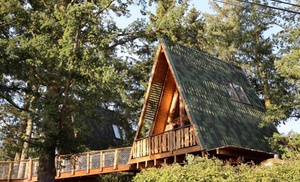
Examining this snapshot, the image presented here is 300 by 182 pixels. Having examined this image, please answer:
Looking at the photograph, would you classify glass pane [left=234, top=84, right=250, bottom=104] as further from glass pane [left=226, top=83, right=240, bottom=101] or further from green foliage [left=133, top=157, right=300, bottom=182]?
green foliage [left=133, top=157, right=300, bottom=182]

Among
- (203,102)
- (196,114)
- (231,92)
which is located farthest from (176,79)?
(231,92)

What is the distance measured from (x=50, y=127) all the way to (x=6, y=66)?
2.52m

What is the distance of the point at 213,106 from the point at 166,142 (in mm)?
2741

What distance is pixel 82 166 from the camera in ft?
65.9

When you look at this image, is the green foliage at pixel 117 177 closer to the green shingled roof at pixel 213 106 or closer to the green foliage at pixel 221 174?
the green shingled roof at pixel 213 106

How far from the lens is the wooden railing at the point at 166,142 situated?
14426 mm

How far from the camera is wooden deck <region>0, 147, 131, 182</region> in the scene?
19078 millimetres

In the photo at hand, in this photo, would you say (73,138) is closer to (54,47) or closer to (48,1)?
(54,47)

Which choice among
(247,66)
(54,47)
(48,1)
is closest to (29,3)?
(48,1)

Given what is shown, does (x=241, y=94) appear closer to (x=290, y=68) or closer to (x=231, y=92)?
(x=231, y=92)

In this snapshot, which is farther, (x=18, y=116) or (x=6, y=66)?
(x=18, y=116)

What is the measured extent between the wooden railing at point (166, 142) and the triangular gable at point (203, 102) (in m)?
0.56

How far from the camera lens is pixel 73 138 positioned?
12.1m

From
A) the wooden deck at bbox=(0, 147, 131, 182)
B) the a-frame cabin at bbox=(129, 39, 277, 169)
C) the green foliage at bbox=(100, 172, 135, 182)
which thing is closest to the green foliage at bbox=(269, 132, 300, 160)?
the a-frame cabin at bbox=(129, 39, 277, 169)
